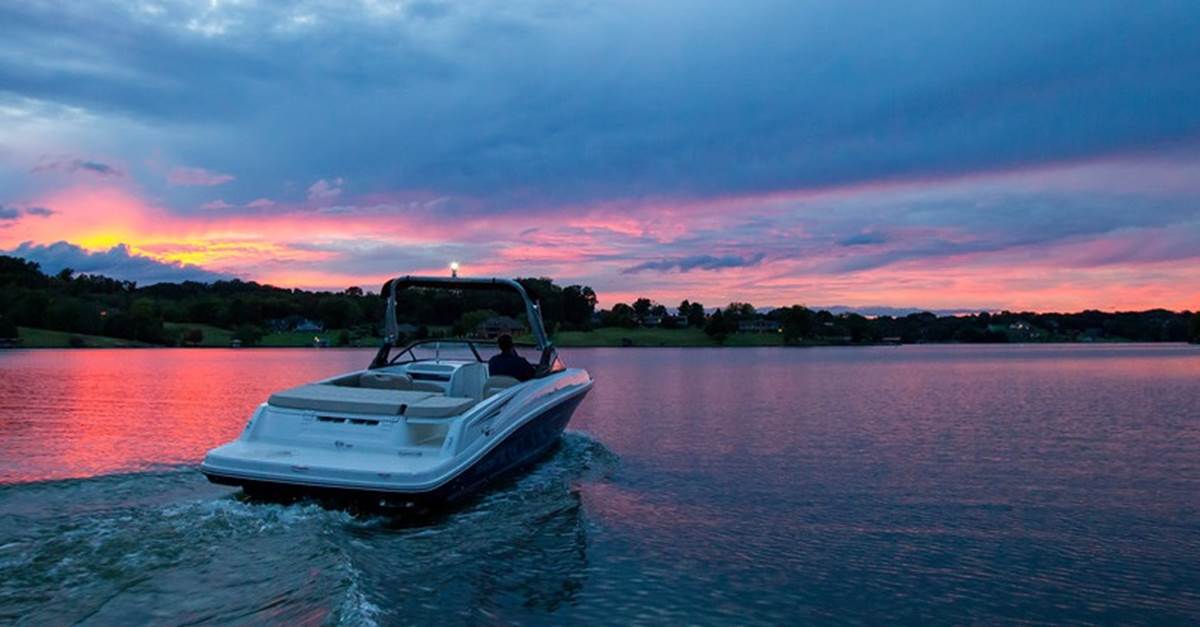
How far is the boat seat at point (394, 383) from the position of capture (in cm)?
1060

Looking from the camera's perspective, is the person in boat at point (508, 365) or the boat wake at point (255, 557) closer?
the boat wake at point (255, 557)

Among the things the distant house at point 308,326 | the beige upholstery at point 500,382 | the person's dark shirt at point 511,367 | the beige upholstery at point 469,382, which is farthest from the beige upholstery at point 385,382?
the distant house at point 308,326

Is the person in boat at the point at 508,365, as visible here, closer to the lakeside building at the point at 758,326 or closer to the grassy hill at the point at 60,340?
the grassy hill at the point at 60,340

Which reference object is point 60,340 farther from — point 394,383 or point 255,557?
point 255,557

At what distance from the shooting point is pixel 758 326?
18912 centimetres

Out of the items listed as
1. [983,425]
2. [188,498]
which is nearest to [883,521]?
[188,498]

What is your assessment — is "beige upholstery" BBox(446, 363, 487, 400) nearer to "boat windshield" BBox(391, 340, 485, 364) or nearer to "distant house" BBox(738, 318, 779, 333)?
"boat windshield" BBox(391, 340, 485, 364)

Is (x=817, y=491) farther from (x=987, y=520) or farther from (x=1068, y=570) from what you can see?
(x=1068, y=570)

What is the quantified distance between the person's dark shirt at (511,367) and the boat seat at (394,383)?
74.6 inches

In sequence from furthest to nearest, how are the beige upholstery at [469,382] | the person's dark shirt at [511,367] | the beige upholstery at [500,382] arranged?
the person's dark shirt at [511,367] → the beige upholstery at [500,382] → the beige upholstery at [469,382]

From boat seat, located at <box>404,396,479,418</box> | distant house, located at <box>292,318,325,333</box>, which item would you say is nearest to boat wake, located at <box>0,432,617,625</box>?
boat seat, located at <box>404,396,479,418</box>

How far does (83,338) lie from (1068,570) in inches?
5124

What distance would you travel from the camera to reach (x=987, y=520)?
31.7 ft

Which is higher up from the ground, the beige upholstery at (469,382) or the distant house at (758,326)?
the distant house at (758,326)
